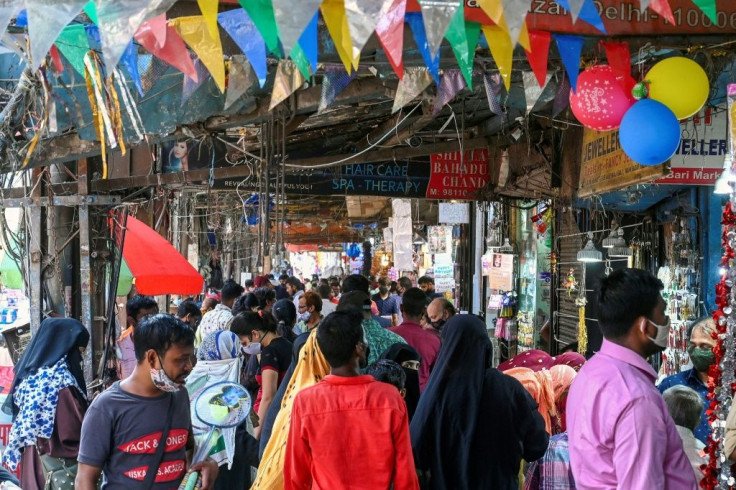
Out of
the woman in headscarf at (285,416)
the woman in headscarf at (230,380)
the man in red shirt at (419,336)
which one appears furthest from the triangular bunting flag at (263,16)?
the man in red shirt at (419,336)

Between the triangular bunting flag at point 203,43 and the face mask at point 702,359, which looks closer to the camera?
the triangular bunting flag at point 203,43

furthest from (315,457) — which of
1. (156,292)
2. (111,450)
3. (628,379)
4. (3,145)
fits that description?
(156,292)

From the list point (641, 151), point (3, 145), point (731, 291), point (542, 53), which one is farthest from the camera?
point (3, 145)

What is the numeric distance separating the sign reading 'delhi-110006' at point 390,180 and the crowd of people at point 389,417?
562 cm

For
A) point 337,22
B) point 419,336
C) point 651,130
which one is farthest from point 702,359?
point 419,336

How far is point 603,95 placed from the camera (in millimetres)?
5059

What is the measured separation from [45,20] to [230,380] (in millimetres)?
3415

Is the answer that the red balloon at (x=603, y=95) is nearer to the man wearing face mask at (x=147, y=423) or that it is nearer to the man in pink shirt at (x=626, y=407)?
the man in pink shirt at (x=626, y=407)

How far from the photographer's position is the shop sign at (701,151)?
6.61m

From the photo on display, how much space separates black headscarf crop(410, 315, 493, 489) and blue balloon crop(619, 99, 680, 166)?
4.74 ft

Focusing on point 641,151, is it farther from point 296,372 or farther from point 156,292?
point 156,292

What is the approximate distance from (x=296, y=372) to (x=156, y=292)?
613 cm

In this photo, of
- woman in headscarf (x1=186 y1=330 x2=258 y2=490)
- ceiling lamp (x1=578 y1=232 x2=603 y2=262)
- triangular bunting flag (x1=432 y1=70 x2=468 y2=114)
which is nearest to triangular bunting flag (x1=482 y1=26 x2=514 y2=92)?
triangular bunting flag (x1=432 y1=70 x2=468 y2=114)

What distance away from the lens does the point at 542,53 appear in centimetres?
452
